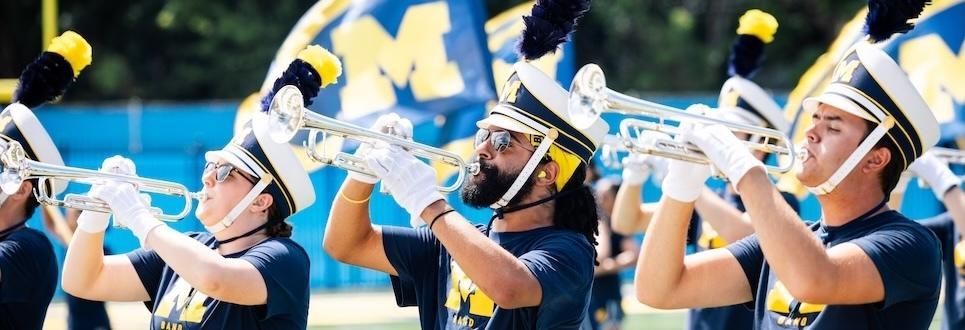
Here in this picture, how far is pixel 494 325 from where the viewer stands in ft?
14.4

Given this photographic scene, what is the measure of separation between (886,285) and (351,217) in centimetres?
182

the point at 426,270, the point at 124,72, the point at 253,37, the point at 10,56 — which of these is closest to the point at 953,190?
the point at 426,270

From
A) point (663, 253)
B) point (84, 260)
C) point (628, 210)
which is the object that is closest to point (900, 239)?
point (663, 253)

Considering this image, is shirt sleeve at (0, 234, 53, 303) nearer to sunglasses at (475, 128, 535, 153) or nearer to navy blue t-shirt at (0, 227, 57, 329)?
navy blue t-shirt at (0, 227, 57, 329)

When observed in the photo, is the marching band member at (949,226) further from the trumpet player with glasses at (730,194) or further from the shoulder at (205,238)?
the shoulder at (205,238)

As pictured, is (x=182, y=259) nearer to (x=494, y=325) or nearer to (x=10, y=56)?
(x=494, y=325)

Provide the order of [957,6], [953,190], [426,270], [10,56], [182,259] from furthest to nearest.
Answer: [10,56], [957,6], [953,190], [426,270], [182,259]

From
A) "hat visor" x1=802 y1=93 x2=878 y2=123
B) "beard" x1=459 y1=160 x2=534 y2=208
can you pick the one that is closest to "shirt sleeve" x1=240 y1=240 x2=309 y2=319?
"beard" x1=459 y1=160 x2=534 y2=208

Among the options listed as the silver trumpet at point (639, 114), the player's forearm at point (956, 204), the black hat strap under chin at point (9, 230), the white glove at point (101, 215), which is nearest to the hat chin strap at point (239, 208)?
the white glove at point (101, 215)

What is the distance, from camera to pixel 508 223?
4668 millimetres

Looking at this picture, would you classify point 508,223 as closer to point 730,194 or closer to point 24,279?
point 24,279

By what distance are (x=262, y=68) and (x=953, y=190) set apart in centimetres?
1660

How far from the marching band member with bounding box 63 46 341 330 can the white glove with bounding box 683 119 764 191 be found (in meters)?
1.55

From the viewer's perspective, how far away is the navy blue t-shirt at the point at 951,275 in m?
7.10
